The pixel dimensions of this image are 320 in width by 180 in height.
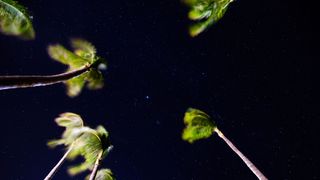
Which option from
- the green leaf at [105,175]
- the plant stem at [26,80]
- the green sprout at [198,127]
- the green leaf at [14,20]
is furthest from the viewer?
the green leaf at [105,175]

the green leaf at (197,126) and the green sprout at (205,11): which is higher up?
the green sprout at (205,11)

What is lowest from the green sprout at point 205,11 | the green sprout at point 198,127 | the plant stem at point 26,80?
the green sprout at point 198,127

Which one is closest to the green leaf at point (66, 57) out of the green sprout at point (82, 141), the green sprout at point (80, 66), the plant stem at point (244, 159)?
the green sprout at point (80, 66)

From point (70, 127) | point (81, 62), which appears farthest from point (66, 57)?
point (70, 127)

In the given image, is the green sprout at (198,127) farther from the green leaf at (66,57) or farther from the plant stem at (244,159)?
the green leaf at (66,57)

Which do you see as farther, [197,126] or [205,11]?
[197,126]

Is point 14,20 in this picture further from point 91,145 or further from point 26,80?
point 91,145
